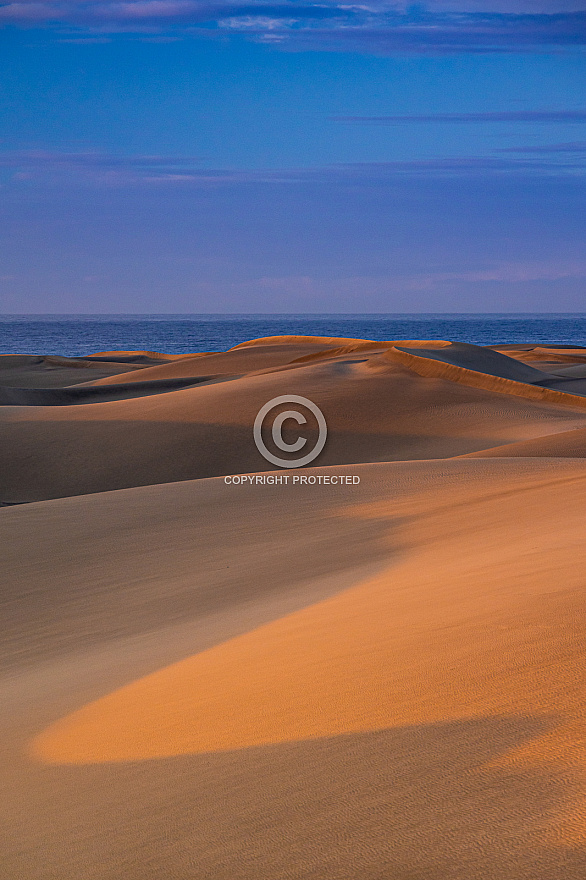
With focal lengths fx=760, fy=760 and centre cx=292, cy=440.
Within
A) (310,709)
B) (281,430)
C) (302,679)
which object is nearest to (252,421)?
(281,430)

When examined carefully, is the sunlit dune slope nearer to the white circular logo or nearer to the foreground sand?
the foreground sand

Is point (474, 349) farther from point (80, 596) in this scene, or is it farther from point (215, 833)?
point (215, 833)

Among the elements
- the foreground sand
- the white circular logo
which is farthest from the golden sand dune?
the foreground sand

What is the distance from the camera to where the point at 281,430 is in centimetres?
1484

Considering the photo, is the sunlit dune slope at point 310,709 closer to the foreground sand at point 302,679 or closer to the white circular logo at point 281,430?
the foreground sand at point 302,679

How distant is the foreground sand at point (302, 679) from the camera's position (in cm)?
171

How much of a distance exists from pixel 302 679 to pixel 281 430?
12051 mm

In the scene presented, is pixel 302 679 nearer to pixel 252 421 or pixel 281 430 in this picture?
pixel 281 430

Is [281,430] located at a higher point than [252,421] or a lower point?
lower

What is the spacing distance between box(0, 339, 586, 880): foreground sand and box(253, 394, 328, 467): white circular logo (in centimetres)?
518

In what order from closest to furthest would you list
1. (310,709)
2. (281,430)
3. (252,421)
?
(310,709) → (281,430) → (252,421)

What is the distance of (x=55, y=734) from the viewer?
2891 millimetres

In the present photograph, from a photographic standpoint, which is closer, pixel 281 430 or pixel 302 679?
pixel 302 679

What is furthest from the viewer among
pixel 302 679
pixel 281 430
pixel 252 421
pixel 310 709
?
pixel 252 421
